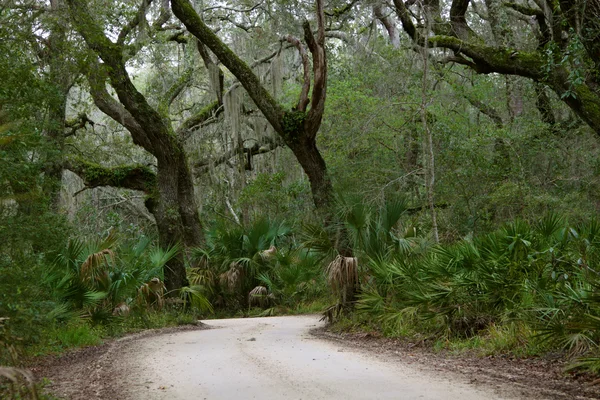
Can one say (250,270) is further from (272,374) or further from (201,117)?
(272,374)

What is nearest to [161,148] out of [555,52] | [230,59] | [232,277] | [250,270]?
[230,59]

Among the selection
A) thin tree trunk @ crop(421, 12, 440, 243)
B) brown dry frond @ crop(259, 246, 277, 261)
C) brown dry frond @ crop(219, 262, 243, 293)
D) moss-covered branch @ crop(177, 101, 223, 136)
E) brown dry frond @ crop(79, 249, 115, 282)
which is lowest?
brown dry frond @ crop(219, 262, 243, 293)

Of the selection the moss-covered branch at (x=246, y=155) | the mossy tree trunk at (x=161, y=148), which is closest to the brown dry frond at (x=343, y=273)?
the mossy tree trunk at (x=161, y=148)

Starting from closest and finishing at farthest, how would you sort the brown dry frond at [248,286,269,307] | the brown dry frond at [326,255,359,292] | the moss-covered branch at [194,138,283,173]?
the brown dry frond at [326,255,359,292], the brown dry frond at [248,286,269,307], the moss-covered branch at [194,138,283,173]

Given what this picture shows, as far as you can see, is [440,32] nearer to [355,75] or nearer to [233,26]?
[355,75]

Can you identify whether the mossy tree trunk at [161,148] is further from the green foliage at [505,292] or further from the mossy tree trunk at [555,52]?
the green foliage at [505,292]

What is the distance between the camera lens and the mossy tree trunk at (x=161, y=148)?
15086 millimetres

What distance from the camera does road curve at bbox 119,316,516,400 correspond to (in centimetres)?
581

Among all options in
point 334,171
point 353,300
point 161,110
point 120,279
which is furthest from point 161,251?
point 334,171

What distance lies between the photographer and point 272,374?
275 inches

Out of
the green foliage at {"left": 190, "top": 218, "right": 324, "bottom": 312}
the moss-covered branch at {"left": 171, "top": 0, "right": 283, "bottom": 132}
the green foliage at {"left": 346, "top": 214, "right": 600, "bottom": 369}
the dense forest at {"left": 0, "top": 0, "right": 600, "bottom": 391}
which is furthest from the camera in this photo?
Answer: the green foliage at {"left": 190, "top": 218, "right": 324, "bottom": 312}

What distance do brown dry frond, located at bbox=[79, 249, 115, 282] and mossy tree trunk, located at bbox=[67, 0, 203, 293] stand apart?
3.24 m

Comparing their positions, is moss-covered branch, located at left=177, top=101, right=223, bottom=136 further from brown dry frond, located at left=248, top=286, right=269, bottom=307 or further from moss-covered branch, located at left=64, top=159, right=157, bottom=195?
brown dry frond, located at left=248, top=286, right=269, bottom=307

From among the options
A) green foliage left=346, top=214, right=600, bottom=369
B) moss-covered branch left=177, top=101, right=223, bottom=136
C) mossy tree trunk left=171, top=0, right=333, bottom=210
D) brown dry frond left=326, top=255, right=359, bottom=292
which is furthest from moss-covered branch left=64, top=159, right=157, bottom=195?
green foliage left=346, top=214, right=600, bottom=369
